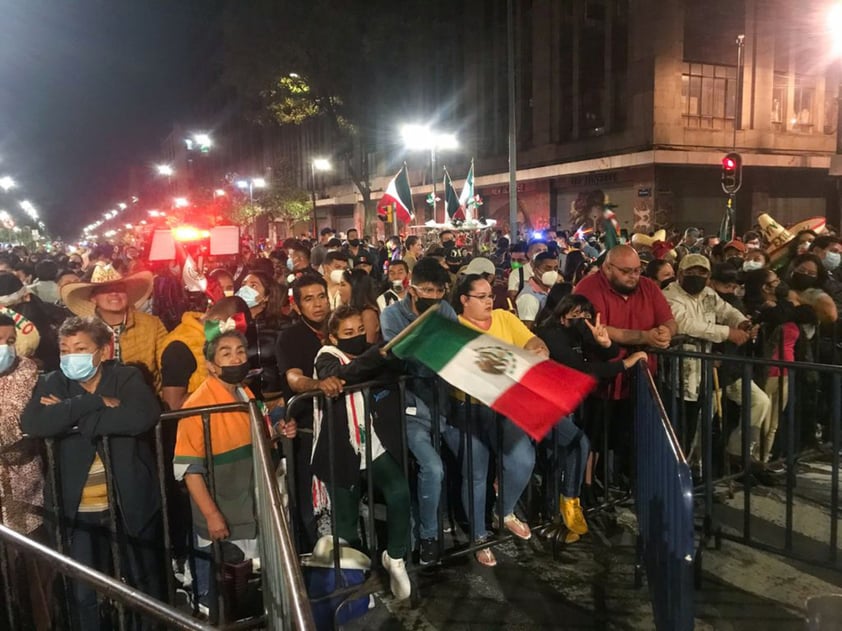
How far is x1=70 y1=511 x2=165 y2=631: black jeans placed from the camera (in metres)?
3.62

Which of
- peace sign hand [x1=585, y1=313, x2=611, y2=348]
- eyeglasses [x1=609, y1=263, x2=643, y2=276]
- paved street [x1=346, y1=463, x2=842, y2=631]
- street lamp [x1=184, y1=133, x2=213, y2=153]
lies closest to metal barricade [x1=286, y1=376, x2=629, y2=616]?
paved street [x1=346, y1=463, x2=842, y2=631]

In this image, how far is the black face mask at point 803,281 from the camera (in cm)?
676

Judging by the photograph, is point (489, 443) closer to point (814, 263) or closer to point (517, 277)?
point (814, 263)

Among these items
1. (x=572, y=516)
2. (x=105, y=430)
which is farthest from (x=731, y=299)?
(x=105, y=430)

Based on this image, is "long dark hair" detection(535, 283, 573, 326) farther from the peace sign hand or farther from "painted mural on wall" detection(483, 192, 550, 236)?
"painted mural on wall" detection(483, 192, 550, 236)

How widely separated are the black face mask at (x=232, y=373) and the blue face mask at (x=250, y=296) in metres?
2.03

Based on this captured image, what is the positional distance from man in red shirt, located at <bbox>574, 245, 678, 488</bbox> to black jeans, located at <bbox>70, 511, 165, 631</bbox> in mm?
3147

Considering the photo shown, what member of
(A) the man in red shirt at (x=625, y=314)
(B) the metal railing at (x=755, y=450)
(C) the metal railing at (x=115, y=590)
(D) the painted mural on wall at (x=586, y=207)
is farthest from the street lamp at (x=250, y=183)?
(C) the metal railing at (x=115, y=590)

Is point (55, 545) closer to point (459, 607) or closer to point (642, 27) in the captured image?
point (459, 607)

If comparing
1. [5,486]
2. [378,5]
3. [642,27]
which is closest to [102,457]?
[5,486]

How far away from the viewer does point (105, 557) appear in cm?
373

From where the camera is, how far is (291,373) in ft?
14.4

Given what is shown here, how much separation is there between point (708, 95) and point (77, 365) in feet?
90.1

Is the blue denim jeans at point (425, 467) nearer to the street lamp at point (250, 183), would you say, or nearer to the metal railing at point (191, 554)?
the metal railing at point (191, 554)
